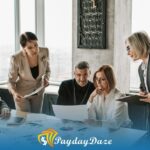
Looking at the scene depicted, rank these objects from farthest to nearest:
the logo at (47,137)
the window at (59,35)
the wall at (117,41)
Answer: the window at (59,35), the wall at (117,41), the logo at (47,137)

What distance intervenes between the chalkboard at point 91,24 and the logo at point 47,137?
2.01m

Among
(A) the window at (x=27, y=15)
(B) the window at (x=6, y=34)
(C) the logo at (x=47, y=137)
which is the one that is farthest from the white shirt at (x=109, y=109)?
(A) the window at (x=27, y=15)

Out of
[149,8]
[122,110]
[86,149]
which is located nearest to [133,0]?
[149,8]

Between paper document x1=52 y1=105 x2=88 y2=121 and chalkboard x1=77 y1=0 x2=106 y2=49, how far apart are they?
1.64 metres

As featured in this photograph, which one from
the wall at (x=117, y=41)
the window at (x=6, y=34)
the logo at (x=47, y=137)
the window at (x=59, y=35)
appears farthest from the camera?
the window at (x=6, y=34)

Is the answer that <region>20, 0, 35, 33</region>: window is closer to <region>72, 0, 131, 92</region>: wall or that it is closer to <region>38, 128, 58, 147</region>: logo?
<region>72, 0, 131, 92</region>: wall

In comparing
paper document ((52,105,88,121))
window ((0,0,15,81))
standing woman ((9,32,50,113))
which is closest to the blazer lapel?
standing woman ((9,32,50,113))

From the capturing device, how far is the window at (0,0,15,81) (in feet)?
17.2

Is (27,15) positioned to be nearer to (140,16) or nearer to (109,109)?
(140,16)

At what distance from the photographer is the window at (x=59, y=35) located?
5.05 m

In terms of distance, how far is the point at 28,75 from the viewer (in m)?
3.74

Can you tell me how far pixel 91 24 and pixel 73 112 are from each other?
1837mm

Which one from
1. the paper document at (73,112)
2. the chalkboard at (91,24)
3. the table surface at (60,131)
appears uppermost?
the chalkboard at (91,24)

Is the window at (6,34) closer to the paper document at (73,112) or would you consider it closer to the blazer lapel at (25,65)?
the blazer lapel at (25,65)
